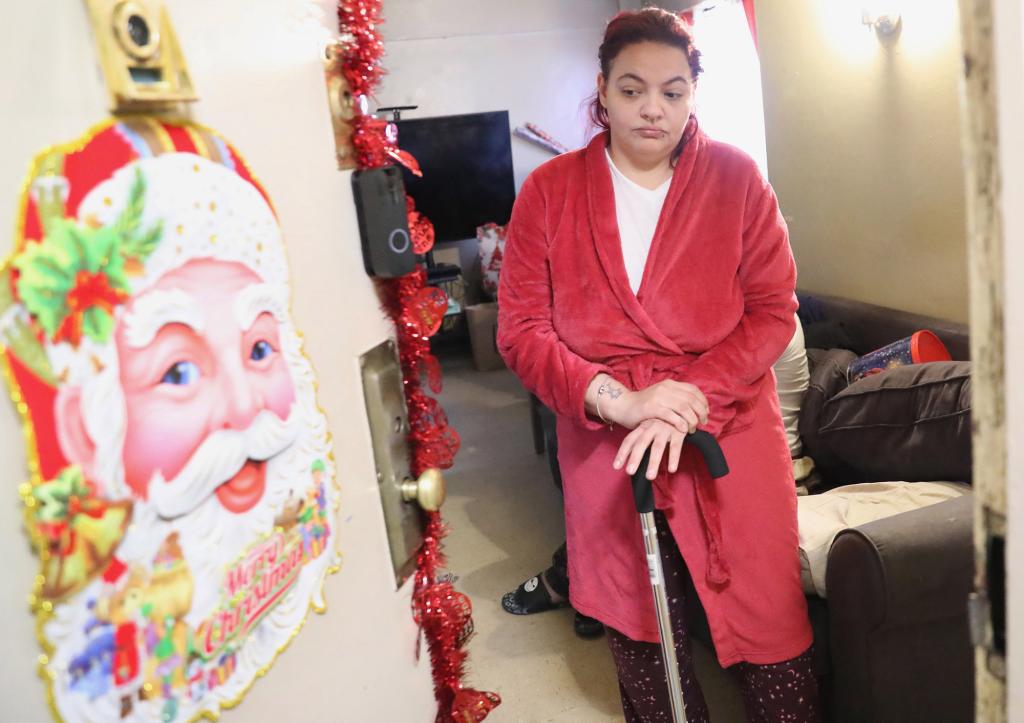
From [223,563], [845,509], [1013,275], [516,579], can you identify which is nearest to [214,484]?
[223,563]

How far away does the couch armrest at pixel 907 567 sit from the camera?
1465 mm

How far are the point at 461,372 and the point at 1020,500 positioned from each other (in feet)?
18.3

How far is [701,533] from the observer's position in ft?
4.76

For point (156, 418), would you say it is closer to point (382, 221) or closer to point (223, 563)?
point (223, 563)

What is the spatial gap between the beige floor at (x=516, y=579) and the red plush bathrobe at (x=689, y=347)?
0.67 meters

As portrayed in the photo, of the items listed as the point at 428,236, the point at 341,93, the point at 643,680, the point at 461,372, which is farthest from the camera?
the point at 461,372

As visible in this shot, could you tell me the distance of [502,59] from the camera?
612 cm

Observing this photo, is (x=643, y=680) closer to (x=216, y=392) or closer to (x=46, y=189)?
(x=216, y=392)

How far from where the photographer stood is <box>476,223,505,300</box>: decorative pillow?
6191 millimetres

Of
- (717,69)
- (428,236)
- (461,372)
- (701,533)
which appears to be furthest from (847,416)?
(461,372)

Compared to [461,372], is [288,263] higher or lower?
higher

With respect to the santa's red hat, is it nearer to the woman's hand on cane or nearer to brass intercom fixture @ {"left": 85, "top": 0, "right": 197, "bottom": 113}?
brass intercom fixture @ {"left": 85, "top": 0, "right": 197, "bottom": 113}

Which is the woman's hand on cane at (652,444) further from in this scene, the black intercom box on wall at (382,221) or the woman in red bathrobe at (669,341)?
the black intercom box on wall at (382,221)

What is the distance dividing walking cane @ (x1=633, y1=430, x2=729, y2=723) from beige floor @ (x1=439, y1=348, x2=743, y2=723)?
0.72 meters
